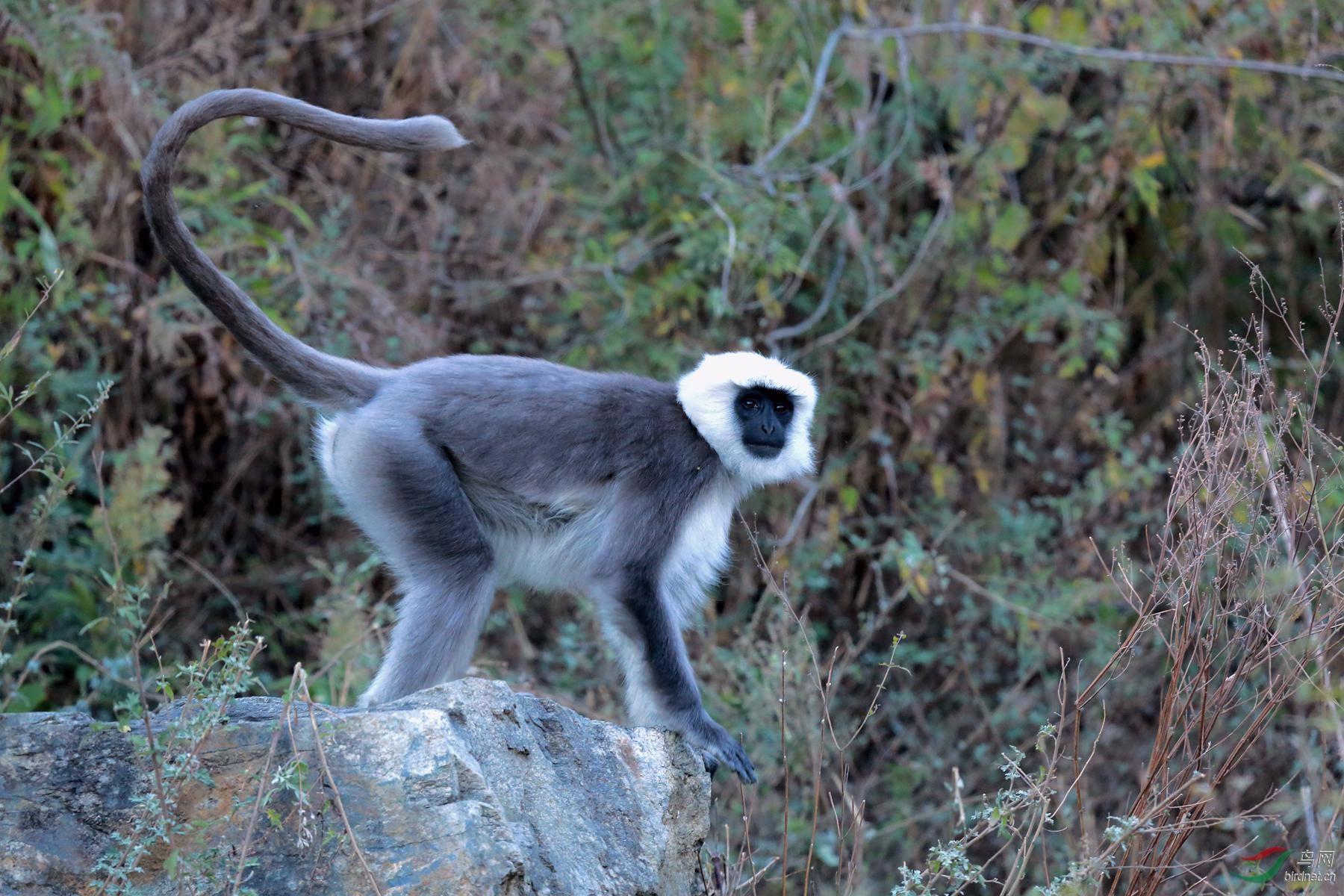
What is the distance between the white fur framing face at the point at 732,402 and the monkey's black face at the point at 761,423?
0.02 meters

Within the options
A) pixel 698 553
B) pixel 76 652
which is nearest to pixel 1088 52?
pixel 698 553

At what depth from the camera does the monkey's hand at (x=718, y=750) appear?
418 centimetres

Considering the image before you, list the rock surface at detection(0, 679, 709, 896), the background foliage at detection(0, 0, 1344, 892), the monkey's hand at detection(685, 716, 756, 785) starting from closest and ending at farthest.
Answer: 1. the rock surface at detection(0, 679, 709, 896)
2. the monkey's hand at detection(685, 716, 756, 785)
3. the background foliage at detection(0, 0, 1344, 892)

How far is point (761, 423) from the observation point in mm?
4820

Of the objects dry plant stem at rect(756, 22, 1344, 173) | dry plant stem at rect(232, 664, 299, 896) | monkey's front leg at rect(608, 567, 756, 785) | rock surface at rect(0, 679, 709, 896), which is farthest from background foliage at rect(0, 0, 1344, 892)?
dry plant stem at rect(232, 664, 299, 896)

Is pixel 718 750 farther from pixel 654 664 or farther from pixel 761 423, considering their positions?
pixel 761 423

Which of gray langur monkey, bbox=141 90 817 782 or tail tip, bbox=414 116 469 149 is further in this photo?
gray langur monkey, bbox=141 90 817 782

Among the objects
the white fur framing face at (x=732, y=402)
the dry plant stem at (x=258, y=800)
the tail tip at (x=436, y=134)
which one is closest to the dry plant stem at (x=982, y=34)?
the white fur framing face at (x=732, y=402)

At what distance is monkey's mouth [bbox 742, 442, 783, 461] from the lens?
15.9 ft

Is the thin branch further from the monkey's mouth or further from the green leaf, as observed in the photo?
the monkey's mouth

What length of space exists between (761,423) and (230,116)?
1.96 m

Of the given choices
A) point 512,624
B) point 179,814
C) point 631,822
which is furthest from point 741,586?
point 179,814

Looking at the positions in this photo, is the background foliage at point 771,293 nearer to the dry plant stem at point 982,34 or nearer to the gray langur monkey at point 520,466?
the dry plant stem at point 982,34

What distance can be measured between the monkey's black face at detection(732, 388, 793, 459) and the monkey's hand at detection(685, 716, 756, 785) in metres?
0.99
